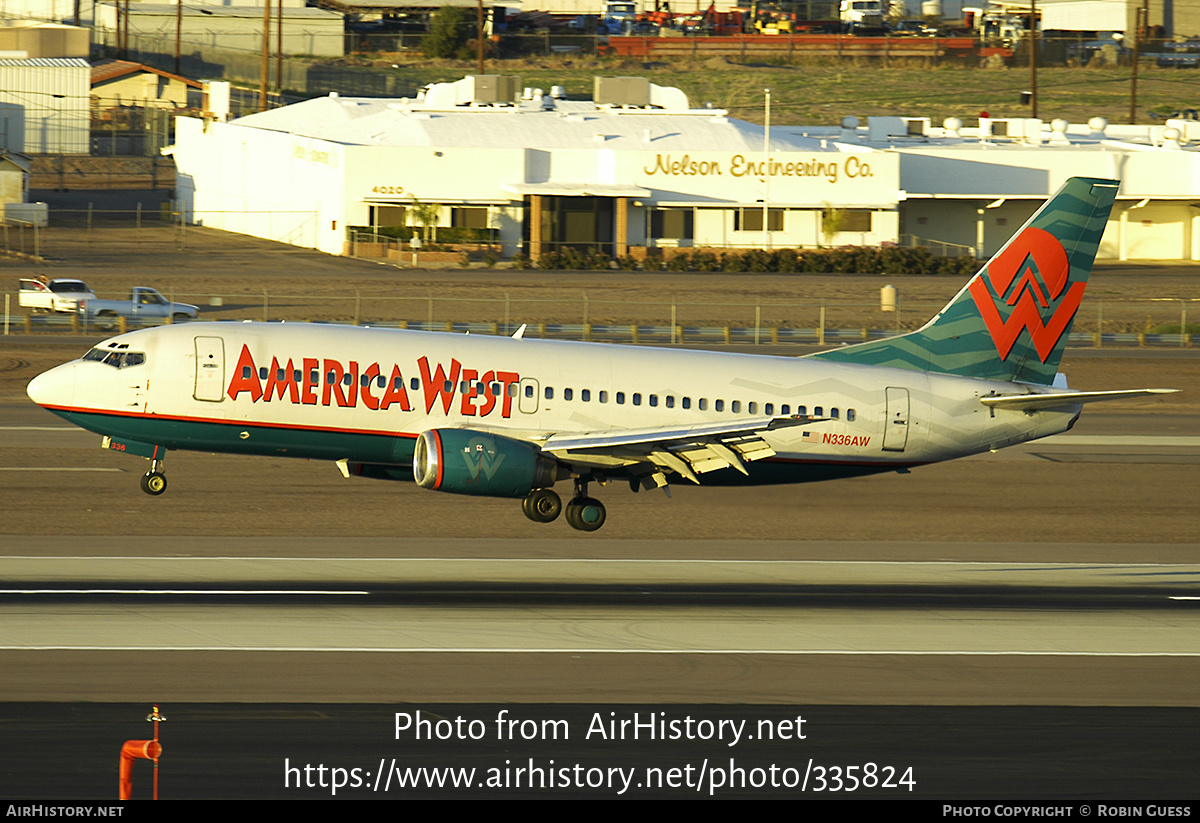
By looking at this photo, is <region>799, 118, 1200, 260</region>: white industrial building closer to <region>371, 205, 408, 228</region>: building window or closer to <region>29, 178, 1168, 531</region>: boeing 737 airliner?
<region>371, 205, 408, 228</region>: building window

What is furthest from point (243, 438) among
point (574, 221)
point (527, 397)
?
point (574, 221)

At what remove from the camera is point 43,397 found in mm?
32750

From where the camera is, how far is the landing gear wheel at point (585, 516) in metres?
34.9

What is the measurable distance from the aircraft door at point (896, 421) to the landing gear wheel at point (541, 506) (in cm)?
836

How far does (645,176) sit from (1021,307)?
208ft

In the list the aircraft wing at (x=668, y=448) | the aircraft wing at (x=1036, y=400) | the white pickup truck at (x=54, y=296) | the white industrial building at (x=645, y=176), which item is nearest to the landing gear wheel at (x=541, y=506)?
the aircraft wing at (x=668, y=448)

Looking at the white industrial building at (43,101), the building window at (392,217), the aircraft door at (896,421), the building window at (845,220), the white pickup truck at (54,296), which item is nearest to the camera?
the aircraft door at (896,421)

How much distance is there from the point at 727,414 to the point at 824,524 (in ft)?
15.1

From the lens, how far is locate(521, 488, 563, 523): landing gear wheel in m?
34.5

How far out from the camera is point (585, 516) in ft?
114

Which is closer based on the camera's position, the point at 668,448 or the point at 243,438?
the point at 243,438

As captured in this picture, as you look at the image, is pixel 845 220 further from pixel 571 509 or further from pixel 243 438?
pixel 243 438

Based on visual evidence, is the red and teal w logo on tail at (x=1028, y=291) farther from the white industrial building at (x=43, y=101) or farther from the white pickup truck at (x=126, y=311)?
the white industrial building at (x=43, y=101)
